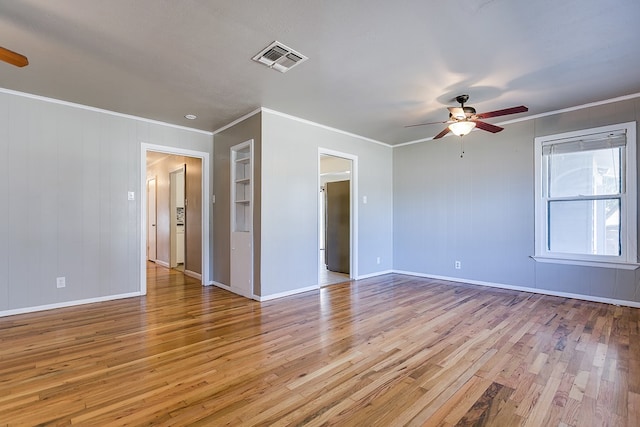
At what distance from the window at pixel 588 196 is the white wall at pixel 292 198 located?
2.74 meters

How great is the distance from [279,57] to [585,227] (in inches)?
177

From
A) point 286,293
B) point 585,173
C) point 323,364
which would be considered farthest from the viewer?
point 286,293

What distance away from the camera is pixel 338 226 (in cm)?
639

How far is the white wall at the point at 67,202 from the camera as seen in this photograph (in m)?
3.51

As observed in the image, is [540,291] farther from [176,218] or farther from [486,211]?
[176,218]

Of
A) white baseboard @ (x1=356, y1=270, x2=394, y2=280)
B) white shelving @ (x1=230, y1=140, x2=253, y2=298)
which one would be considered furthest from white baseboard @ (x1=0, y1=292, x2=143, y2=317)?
white baseboard @ (x1=356, y1=270, x2=394, y2=280)

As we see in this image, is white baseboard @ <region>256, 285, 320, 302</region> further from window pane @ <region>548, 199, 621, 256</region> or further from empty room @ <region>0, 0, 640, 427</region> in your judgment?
window pane @ <region>548, 199, 621, 256</region>

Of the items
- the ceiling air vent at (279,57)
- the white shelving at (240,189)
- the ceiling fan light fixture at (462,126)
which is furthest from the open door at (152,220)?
the ceiling fan light fixture at (462,126)

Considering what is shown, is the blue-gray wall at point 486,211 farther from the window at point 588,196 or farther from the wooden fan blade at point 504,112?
the wooden fan blade at point 504,112

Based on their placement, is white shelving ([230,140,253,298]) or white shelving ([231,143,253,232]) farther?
white shelving ([231,143,253,232])

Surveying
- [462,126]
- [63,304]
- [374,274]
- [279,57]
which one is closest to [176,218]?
[63,304]

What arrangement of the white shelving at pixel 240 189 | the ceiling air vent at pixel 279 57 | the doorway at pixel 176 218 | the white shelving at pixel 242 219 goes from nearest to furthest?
the ceiling air vent at pixel 279 57 → the white shelving at pixel 242 219 → the white shelving at pixel 240 189 → the doorway at pixel 176 218

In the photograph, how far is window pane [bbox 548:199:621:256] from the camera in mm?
3959

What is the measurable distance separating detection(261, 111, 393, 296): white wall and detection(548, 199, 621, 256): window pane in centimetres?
285
